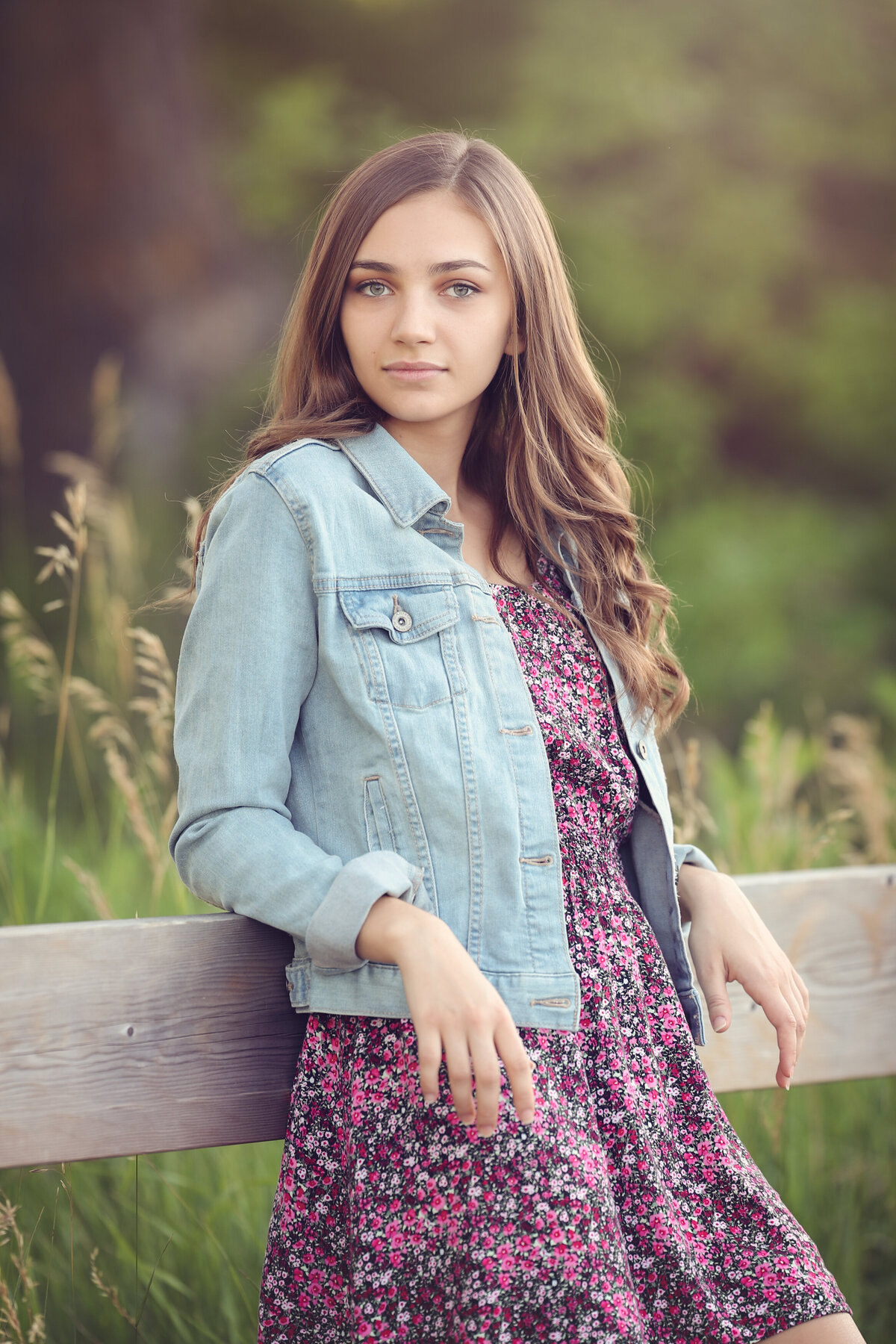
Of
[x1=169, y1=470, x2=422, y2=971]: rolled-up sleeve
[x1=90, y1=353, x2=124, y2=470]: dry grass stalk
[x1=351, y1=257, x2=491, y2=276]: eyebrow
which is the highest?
[x1=90, y1=353, x2=124, y2=470]: dry grass stalk

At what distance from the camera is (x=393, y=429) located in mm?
1493

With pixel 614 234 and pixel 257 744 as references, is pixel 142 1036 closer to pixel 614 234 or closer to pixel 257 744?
pixel 257 744

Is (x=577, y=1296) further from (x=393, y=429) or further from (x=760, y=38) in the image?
(x=760, y=38)

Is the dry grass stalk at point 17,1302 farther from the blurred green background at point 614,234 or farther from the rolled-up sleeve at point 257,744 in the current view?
the blurred green background at point 614,234

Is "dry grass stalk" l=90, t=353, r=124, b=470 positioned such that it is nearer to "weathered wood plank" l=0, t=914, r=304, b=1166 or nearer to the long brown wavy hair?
the long brown wavy hair

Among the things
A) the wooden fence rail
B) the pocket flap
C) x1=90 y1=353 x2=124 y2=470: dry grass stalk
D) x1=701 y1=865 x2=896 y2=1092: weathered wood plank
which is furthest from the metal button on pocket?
x1=90 y1=353 x2=124 y2=470: dry grass stalk

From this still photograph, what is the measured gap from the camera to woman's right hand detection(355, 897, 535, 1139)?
0.99 metres

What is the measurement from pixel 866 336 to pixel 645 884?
15.9 feet

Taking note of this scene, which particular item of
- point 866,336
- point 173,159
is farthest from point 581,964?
point 866,336

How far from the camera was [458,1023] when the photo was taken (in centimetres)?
100

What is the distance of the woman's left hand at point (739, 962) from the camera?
136 centimetres

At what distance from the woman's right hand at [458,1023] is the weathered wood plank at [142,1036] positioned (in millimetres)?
347

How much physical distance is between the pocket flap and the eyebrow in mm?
376

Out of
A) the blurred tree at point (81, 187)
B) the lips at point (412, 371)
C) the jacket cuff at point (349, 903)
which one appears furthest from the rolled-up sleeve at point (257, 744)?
the blurred tree at point (81, 187)
